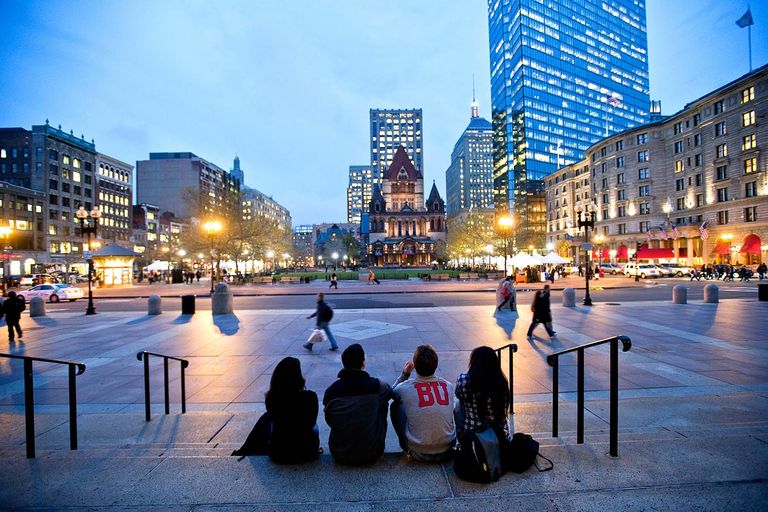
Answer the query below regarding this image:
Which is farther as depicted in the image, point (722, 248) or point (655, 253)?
point (655, 253)

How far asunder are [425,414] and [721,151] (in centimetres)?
6645

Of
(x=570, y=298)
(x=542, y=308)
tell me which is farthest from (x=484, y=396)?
(x=570, y=298)

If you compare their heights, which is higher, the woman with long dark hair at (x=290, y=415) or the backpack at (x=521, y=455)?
the woman with long dark hair at (x=290, y=415)

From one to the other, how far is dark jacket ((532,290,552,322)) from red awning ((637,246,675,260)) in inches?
2446

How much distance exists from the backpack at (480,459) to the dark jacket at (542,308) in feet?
29.8

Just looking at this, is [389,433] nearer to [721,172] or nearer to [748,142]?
[748,142]

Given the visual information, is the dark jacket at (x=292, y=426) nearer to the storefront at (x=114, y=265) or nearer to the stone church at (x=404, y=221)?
the storefront at (x=114, y=265)

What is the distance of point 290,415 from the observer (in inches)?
165

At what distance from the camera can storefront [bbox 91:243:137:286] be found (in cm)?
4067

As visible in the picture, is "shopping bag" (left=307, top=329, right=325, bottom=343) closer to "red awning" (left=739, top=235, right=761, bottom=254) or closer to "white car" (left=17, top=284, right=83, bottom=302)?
"white car" (left=17, top=284, right=83, bottom=302)

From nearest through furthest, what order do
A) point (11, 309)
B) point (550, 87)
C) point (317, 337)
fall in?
point (317, 337), point (11, 309), point (550, 87)

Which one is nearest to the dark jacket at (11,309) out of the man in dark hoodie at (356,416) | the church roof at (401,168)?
the man in dark hoodie at (356,416)

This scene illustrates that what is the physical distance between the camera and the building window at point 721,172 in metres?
50.5

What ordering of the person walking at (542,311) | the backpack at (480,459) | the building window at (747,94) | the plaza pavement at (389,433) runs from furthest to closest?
the building window at (747,94)
the person walking at (542,311)
the backpack at (480,459)
the plaza pavement at (389,433)
